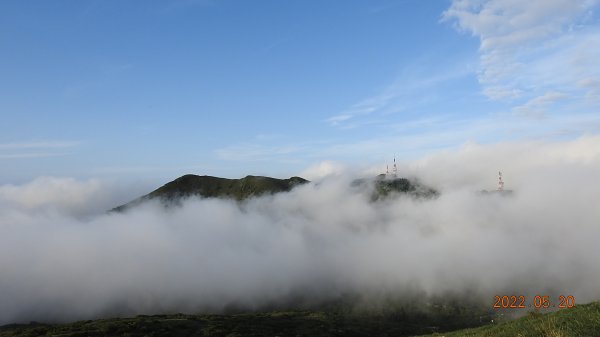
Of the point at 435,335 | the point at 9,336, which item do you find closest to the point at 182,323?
the point at 9,336

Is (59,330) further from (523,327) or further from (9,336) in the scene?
(523,327)

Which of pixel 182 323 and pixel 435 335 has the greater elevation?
pixel 435 335

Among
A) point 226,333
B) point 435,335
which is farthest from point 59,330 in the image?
point 435,335

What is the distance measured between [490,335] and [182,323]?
576ft

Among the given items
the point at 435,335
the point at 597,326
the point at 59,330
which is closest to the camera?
the point at 597,326

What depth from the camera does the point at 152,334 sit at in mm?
166250

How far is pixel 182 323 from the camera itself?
187125 millimetres

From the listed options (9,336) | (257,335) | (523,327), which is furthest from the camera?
(257,335)

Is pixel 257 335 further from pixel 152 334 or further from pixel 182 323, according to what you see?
pixel 152 334

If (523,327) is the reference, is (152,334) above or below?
below

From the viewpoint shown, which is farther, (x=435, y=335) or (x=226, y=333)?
(x=226, y=333)

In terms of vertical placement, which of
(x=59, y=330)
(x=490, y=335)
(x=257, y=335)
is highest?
(x=490, y=335)

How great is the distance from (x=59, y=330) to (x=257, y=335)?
81.0 meters

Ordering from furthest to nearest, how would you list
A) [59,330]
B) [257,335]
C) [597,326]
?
[257,335], [59,330], [597,326]
